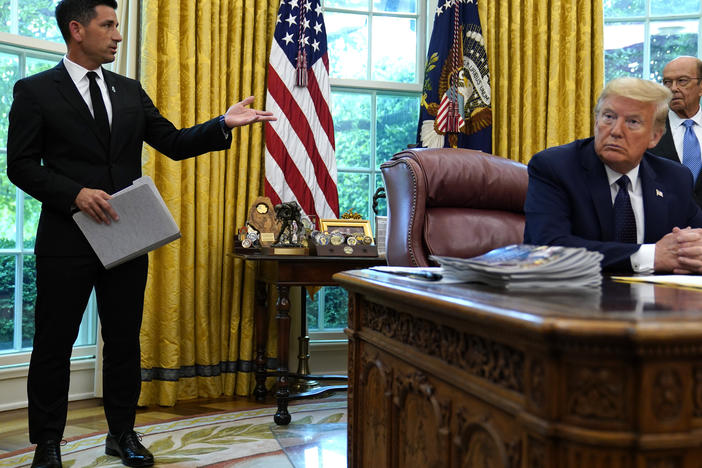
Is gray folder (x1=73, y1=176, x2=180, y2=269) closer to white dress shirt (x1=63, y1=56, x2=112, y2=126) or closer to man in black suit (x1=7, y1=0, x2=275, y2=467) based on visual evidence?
man in black suit (x1=7, y1=0, x2=275, y2=467)

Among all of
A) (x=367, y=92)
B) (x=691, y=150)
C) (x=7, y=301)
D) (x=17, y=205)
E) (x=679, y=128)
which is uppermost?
(x=367, y=92)

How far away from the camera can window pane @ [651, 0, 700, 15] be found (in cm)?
419

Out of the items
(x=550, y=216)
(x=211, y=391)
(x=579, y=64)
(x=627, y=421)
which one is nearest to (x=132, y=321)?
(x=211, y=391)

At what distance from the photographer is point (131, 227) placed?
2354 mm

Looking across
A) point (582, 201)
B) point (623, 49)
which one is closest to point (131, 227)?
point (582, 201)

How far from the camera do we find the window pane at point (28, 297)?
337 centimetres

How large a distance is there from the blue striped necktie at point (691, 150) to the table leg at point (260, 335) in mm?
2203

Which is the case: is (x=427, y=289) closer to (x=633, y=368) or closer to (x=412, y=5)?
(x=633, y=368)

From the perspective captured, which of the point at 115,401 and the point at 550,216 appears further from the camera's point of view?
the point at 115,401

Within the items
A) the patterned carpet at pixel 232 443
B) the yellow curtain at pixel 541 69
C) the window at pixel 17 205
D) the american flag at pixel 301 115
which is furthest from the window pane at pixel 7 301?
the yellow curtain at pixel 541 69

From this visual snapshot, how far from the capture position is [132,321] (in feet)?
8.18

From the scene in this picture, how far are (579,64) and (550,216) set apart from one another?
8.36ft

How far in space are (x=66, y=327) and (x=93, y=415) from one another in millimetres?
989

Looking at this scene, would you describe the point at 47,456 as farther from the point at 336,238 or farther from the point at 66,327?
the point at 336,238
